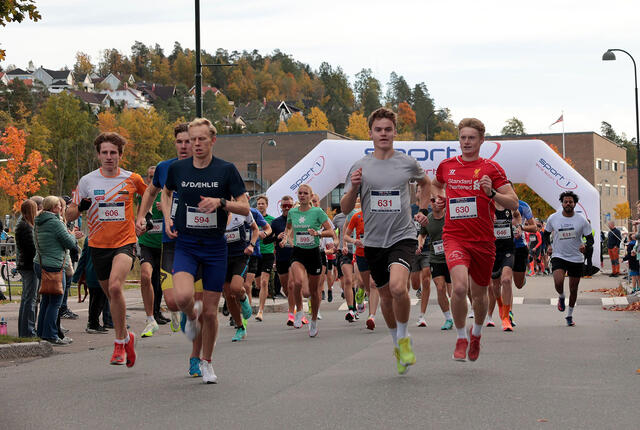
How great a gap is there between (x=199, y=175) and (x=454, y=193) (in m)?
2.44

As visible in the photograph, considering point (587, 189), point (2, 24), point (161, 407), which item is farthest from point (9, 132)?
point (161, 407)

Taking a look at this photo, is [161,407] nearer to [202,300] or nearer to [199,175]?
[202,300]

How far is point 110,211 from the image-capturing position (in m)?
9.34

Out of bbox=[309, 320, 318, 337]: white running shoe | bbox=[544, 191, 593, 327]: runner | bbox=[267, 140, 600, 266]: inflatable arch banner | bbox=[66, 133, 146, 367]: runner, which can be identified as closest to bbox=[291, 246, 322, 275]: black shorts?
bbox=[309, 320, 318, 337]: white running shoe

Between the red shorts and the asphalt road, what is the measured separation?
90cm

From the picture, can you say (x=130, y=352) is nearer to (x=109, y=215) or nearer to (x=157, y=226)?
(x=109, y=215)

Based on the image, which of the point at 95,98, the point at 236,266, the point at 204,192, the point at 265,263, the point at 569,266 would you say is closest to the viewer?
the point at 204,192

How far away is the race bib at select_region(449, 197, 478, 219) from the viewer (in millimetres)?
8844

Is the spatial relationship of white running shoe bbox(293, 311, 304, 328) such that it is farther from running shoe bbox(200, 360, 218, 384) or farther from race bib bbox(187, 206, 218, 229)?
race bib bbox(187, 206, 218, 229)

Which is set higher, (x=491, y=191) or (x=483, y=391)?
(x=491, y=191)

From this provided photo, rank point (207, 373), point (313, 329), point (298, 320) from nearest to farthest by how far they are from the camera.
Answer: point (207, 373) → point (313, 329) → point (298, 320)

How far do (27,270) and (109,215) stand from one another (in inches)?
133

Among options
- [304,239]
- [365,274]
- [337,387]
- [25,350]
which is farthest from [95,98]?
[337,387]

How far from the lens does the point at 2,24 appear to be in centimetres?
1080
